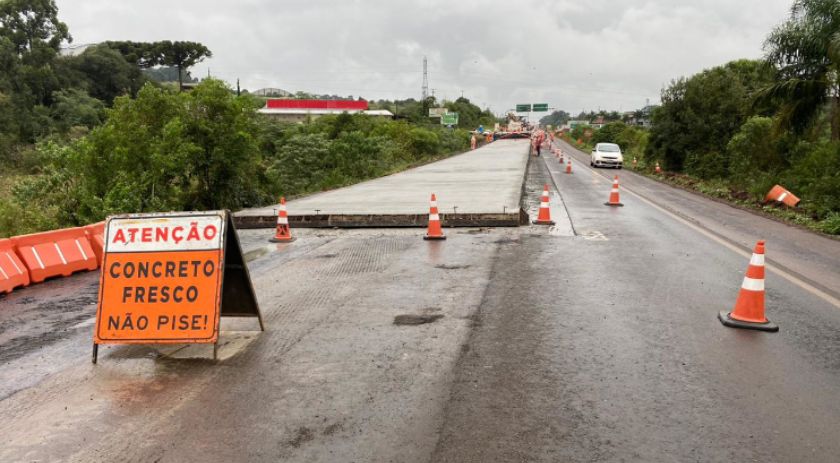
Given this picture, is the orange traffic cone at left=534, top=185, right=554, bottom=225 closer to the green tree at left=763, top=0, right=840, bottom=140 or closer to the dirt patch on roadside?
the dirt patch on roadside

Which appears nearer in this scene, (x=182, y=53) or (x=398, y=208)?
(x=398, y=208)

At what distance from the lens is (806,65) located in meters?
19.5

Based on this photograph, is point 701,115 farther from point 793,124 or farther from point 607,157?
point 793,124

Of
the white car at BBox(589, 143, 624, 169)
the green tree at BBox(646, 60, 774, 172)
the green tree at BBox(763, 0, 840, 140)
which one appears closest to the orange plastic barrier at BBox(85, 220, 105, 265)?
the green tree at BBox(763, 0, 840, 140)

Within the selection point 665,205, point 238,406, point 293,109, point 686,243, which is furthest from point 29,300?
point 293,109

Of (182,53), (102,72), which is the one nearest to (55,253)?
(102,72)

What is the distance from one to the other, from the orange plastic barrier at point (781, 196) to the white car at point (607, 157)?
64.8ft

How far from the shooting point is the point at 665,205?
58.4 ft

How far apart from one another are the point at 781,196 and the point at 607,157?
69.5 ft

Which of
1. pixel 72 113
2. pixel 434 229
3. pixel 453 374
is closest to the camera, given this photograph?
pixel 453 374

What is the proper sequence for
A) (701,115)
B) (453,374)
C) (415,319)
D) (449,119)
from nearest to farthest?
(453,374)
(415,319)
(701,115)
(449,119)

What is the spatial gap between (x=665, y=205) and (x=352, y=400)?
15.8 meters

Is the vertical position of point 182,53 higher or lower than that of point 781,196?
higher

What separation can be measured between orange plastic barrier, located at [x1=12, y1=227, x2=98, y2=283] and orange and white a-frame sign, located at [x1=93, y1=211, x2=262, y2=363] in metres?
3.76
